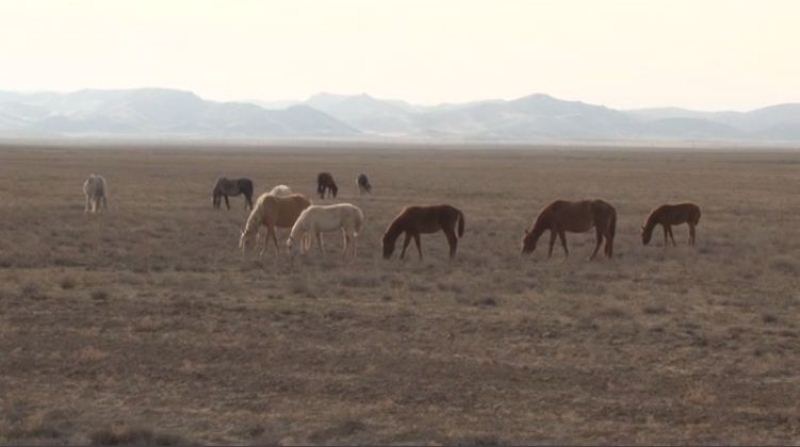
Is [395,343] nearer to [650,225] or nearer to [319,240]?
[319,240]

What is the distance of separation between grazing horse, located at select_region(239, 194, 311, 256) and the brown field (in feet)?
2.11

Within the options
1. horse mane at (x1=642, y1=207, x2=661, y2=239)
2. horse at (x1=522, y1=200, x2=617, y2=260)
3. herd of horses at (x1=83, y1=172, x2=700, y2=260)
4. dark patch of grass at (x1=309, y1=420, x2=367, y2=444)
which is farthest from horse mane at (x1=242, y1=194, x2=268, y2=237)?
dark patch of grass at (x1=309, y1=420, x2=367, y2=444)

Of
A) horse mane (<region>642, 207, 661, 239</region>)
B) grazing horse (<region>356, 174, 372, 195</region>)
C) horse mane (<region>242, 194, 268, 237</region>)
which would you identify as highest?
horse mane (<region>242, 194, 268, 237</region>)

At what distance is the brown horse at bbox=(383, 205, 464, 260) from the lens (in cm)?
2083

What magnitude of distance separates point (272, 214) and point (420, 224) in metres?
3.02

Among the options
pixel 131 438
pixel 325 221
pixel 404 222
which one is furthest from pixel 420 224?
pixel 131 438

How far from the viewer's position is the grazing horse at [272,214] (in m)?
21.4

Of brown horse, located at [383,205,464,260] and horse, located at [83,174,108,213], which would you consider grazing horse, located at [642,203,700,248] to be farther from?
horse, located at [83,174,108,213]

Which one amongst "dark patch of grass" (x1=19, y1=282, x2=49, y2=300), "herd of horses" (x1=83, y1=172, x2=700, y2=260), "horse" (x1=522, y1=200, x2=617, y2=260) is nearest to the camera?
"dark patch of grass" (x1=19, y1=282, x2=49, y2=300)

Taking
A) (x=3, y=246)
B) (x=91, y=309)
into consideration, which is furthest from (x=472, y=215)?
(x=91, y=309)

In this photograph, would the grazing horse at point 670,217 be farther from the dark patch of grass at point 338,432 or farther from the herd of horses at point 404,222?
the dark patch of grass at point 338,432

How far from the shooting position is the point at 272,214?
21.7m

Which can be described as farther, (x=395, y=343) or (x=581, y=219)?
(x=581, y=219)

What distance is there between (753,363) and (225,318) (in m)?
6.51
